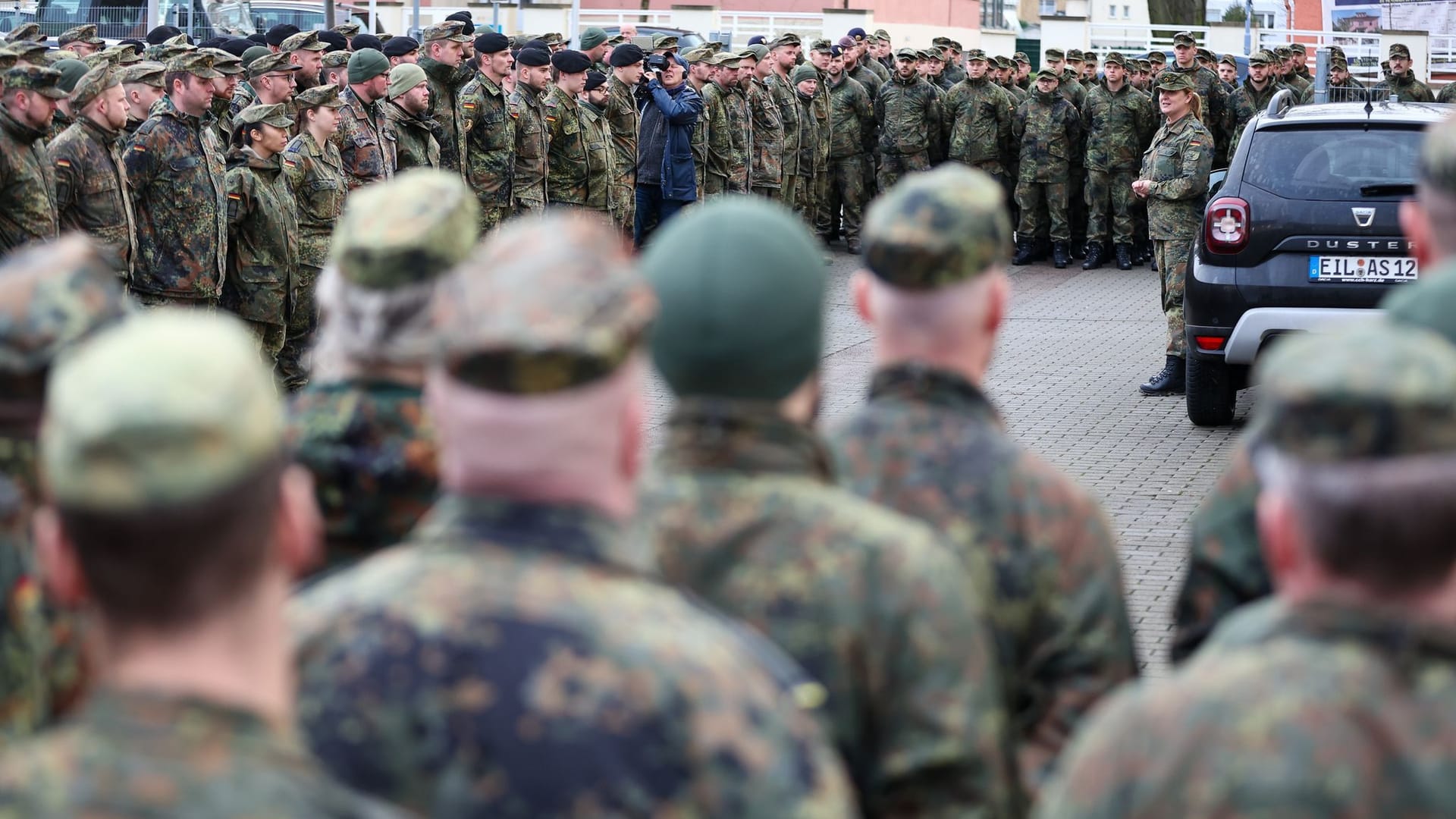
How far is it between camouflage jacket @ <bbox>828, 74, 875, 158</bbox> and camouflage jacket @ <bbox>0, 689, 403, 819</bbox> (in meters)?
18.1

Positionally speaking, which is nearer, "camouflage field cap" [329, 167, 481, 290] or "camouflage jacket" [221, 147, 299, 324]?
"camouflage field cap" [329, 167, 481, 290]

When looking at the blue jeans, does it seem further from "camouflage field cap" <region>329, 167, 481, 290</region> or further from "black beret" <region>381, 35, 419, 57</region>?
"camouflage field cap" <region>329, 167, 481, 290</region>

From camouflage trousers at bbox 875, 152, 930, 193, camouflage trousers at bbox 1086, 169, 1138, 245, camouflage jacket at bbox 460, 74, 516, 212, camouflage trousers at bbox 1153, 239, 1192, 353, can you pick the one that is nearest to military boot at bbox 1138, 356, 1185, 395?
camouflage trousers at bbox 1153, 239, 1192, 353

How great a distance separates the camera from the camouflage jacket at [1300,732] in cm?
174

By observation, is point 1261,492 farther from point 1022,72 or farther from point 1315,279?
point 1022,72

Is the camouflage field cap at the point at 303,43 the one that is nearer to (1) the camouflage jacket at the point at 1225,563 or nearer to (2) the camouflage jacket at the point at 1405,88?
(1) the camouflage jacket at the point at 1225,563

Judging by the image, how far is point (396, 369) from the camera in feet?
9.62

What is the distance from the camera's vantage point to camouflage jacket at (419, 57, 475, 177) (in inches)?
530

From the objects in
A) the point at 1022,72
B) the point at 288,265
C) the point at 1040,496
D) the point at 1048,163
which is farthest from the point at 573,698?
the point at 1022,72

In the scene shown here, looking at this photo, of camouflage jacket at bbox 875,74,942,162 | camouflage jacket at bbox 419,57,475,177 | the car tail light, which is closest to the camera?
the car tail light

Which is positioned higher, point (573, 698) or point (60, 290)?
point (60, 290)

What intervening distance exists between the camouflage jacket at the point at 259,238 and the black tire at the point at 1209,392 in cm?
488

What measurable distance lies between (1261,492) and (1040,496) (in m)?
0.32

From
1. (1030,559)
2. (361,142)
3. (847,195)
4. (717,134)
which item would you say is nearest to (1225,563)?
(1030,559)
